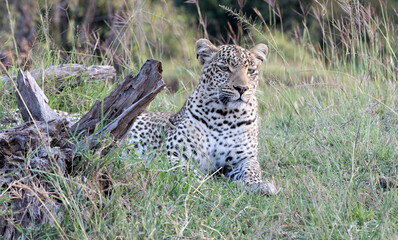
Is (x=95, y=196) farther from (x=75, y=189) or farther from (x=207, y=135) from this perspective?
(x=207, y=135)

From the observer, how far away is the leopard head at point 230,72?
5.82 m

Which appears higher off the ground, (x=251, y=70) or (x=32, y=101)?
(x=32, y=101)

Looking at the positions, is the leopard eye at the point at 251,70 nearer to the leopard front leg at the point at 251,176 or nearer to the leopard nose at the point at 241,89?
the leopard nose at the point at 241,89

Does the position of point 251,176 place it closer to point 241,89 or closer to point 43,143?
point 241,89

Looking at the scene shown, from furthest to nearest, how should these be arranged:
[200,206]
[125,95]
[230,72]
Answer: [230,72]
[125,95]
[200,206]

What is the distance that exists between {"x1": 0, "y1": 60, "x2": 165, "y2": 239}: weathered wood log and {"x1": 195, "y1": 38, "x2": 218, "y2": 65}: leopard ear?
6.83 ft

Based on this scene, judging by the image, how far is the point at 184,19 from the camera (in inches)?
669

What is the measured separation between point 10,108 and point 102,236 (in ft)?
11.9

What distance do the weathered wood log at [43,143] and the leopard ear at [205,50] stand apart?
6.83 ft

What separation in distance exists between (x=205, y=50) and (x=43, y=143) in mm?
2892

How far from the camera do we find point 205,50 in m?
6.40

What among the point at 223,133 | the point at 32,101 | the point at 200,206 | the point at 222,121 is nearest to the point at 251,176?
the point at 223,133

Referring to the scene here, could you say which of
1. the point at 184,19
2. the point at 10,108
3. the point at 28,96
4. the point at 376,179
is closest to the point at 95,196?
the point at 28,96

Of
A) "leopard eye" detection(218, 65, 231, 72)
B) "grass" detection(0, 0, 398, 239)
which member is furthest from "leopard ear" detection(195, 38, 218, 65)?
"grass" detection(0, 0, 398, 239)
